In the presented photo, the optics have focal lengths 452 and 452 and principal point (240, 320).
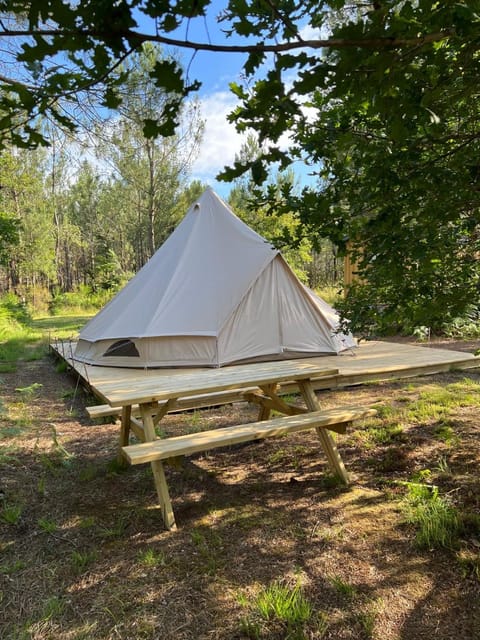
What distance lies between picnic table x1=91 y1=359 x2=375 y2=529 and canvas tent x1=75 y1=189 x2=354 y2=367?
8.25 feet

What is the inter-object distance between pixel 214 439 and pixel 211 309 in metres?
3.65

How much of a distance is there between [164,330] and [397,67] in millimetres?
5027

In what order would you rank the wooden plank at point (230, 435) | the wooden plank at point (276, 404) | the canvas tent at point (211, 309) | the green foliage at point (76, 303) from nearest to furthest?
1. the wooden plank at point (230, 435)
2. the wooden plank at point (276, 404)
3. the canvas tent at point (211, 309)
4. the green foliage at point (76, 303)

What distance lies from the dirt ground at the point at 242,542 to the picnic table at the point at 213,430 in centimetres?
29

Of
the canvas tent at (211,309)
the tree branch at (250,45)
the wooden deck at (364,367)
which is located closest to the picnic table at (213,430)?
the wooden deck at (364,367)

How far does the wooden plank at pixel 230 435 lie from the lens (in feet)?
7.99

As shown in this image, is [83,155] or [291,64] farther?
[83,155]

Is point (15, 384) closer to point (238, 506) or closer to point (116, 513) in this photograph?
point (116, 513)

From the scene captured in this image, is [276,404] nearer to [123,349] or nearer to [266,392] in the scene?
[266,392]

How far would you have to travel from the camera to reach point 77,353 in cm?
721

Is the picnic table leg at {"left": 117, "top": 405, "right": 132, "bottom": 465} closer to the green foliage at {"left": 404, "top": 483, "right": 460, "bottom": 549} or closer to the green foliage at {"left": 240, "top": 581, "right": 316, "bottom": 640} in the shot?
the green foliage at {"left": 240, "top": 581, "right": 316, "bottom": 640}

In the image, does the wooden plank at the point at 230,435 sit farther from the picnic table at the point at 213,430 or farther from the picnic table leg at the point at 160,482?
the picnic table leg at the point at 160,482

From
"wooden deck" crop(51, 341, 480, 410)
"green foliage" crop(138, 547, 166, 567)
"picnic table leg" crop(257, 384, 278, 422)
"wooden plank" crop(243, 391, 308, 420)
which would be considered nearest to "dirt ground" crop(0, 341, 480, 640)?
"green foliage" crop(138, 547, 166, 567)

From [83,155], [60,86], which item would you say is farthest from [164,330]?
[60,86]
